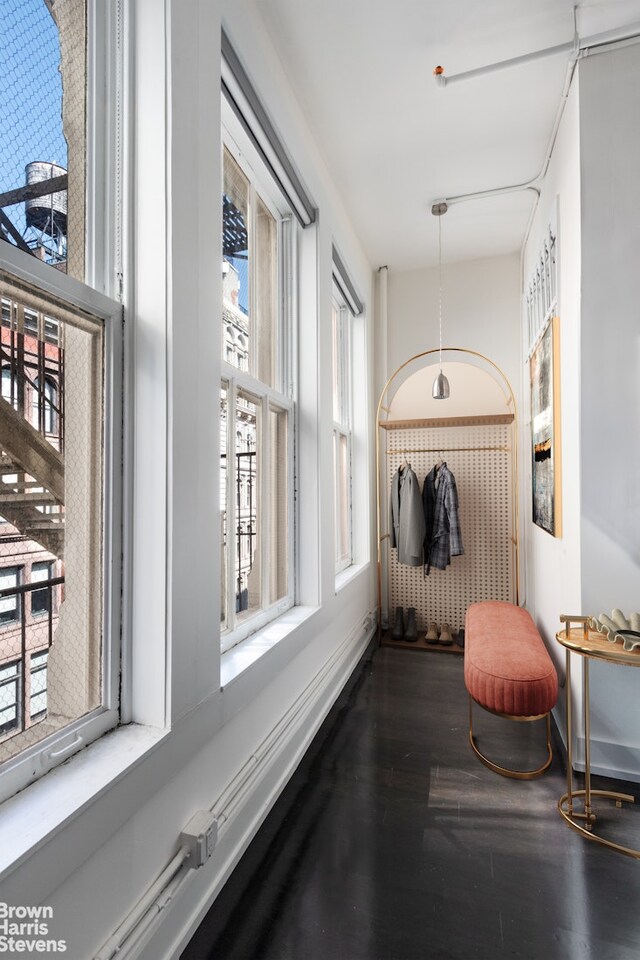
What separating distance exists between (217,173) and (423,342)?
324 centimetres

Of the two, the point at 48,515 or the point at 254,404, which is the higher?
the point at 254,404

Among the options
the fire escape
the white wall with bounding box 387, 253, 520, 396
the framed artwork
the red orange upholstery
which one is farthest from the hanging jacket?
the fire escape

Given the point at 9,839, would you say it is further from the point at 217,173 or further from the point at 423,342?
the point at 423,342

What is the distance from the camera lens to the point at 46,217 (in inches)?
43.2

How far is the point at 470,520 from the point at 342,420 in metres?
1.52

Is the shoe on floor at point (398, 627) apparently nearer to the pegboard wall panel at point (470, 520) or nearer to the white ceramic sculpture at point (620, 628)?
Answer: the pegboard wall panel at point (470, 520)

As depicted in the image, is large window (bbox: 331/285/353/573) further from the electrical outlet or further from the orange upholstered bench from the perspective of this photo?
the electrical outlet

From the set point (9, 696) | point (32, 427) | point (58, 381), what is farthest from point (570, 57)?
point (9, 696)

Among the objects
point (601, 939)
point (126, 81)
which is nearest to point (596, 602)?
point (601, 939)

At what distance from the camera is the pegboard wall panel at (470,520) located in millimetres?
4191

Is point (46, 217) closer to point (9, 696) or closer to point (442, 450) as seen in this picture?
point (9, 696)

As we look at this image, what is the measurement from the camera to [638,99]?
216cm

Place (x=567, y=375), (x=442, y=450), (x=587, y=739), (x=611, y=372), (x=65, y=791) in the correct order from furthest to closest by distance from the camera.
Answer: (x=442, y=450), (x=567, y=375), (x=611, y=372), (x=587, y=739), (x=65, y=791)

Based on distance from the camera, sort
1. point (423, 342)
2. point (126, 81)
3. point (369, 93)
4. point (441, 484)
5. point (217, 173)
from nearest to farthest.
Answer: point (126, 81) → point (217, 173) → point (369, 93) → point (441, 484) → point (423, 342)
